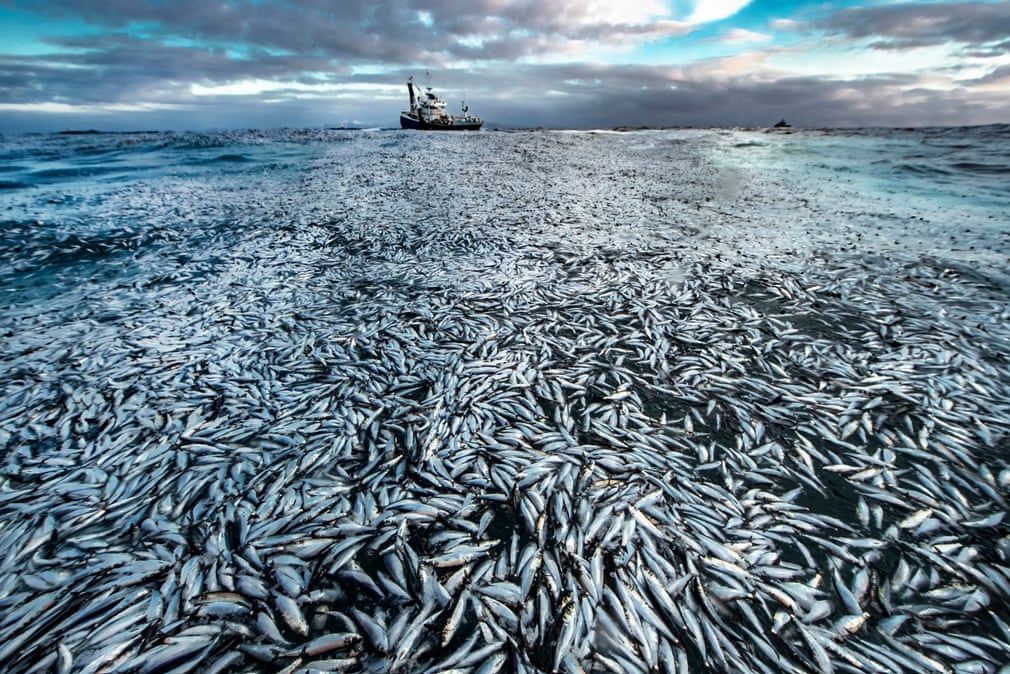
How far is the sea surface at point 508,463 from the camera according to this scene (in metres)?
3.14

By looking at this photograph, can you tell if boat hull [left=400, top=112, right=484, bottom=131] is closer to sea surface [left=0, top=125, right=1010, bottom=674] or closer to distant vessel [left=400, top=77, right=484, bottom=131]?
distant vessel [left=400, top=77, right=484, bottom=131]

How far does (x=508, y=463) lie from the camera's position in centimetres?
468

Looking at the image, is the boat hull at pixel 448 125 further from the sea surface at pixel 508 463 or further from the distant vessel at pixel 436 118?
the sea surface at pixel 508 463

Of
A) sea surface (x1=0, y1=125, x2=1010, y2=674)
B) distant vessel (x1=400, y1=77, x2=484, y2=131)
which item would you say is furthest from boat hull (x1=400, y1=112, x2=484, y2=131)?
sea surface (x1=0, y1=125, x2=1010, y2=674)

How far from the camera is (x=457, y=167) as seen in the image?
3097 centimetres

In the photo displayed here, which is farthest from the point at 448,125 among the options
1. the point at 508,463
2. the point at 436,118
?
the point at 508,463

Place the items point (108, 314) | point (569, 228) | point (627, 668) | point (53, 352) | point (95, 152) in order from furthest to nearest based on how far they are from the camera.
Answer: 1. point (95, 152)
2. point (569, 228)
3. point (108, 314)
4. point (53, 352)
5. point (627, 668)

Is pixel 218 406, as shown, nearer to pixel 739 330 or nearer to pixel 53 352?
pixel 53 352

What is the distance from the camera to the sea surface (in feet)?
10.3

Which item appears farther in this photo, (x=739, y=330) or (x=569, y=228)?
(x=569, y=228)

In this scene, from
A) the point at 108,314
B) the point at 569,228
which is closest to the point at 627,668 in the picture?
the point at 108,314

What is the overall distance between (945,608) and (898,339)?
5.21 m

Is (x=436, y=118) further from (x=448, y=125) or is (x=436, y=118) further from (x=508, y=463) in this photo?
(x=508, y=463)

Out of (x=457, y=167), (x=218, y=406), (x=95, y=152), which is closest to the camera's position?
(x=218, y=406)
